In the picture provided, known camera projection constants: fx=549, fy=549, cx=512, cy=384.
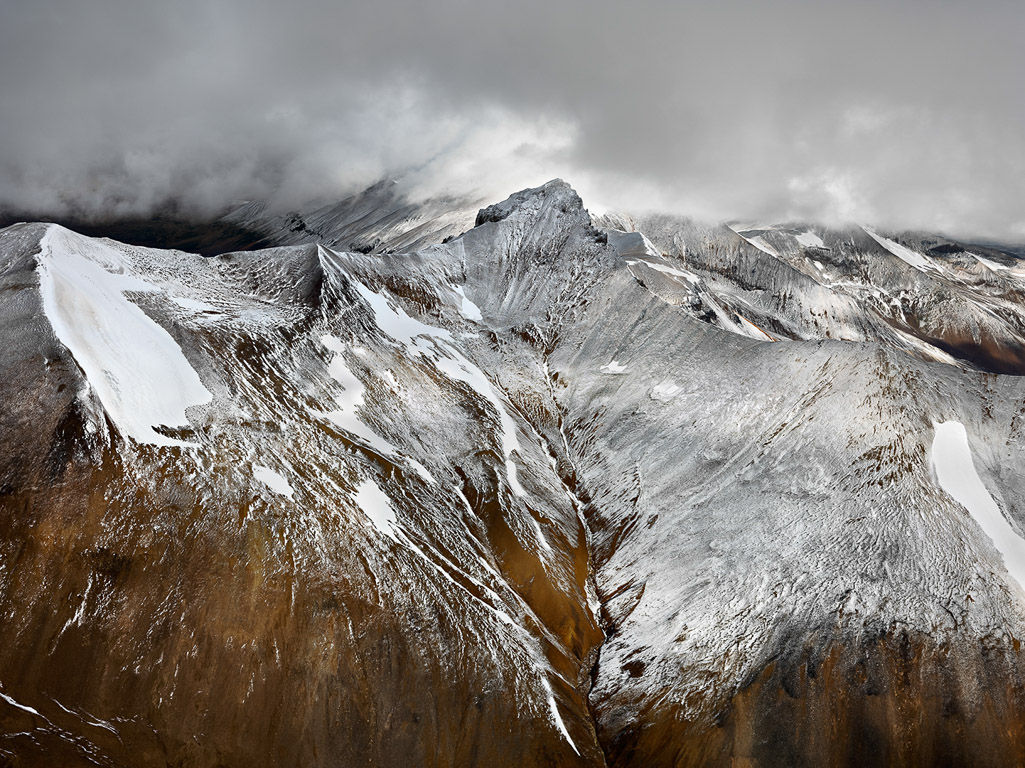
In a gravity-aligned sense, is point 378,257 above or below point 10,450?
above

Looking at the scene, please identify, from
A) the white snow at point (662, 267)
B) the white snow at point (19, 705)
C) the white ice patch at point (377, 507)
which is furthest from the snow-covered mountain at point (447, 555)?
the white snow at point (662, 267)

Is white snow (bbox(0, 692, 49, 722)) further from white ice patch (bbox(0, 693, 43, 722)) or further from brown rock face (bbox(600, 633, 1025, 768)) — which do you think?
brown rock face (bbox(600, 633, 1025, 768))

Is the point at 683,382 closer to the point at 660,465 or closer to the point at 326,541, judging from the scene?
the point at 660,465

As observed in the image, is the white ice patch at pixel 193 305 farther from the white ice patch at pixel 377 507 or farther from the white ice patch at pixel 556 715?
the white ice patch at pixel 556 715

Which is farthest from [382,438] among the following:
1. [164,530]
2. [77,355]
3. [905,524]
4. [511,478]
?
[905,524]

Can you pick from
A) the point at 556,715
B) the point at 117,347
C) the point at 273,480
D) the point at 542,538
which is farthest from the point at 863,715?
the point at 117,347

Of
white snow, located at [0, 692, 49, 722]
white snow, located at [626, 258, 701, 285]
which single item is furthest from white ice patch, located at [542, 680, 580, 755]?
white snow, located at [626, 258, 701, 285]
